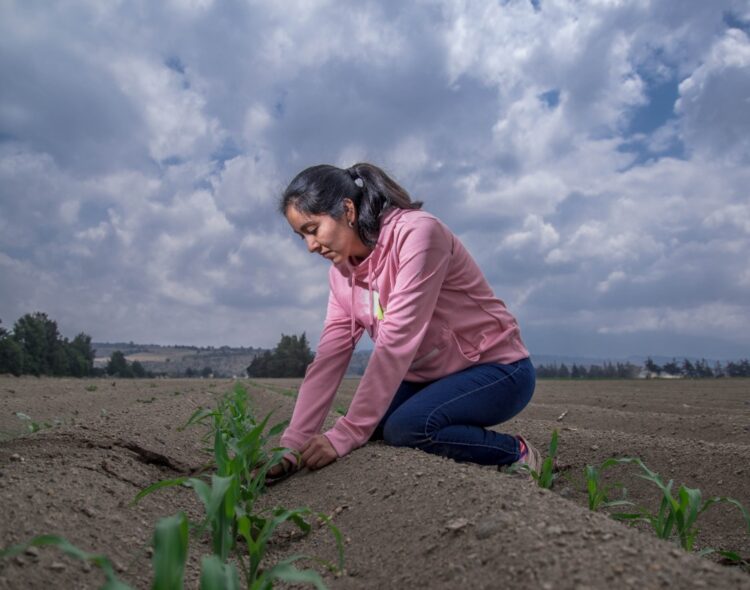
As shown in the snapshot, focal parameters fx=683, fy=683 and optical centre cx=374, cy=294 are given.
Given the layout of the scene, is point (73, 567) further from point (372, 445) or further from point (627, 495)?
point (627, 495)

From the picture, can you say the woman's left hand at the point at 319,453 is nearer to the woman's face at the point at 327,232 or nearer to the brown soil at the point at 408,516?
the brown soil at the point at 408,516

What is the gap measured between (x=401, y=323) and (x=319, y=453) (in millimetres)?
699

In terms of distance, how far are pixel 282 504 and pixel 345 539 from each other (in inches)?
25.6

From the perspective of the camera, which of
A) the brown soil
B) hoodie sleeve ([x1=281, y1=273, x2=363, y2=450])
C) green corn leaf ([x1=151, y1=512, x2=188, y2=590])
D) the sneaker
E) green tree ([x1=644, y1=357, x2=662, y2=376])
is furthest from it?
green tree ([x1=644, y1=357, x2=662, y2=376])

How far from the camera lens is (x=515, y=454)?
340 centimetres

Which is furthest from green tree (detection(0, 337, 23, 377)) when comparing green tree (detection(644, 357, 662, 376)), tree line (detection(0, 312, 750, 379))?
green tree (detection(644, 357, 662, 376))

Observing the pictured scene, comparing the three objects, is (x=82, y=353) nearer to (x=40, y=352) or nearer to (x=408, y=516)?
(x=40, y=352)

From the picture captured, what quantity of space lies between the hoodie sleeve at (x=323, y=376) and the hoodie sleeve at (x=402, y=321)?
42cm

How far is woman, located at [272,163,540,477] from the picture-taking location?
9.74 ft

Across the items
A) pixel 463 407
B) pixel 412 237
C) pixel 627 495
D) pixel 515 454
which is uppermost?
pixel 412 237

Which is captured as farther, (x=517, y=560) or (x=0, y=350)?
(x=0, y=350)

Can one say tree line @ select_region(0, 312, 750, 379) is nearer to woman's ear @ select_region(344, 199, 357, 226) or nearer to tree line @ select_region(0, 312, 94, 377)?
tree line @ select_region(0, 312, 94, 377)

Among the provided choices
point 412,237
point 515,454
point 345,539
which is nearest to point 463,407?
point 515,454

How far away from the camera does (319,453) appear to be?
3.04 meters
